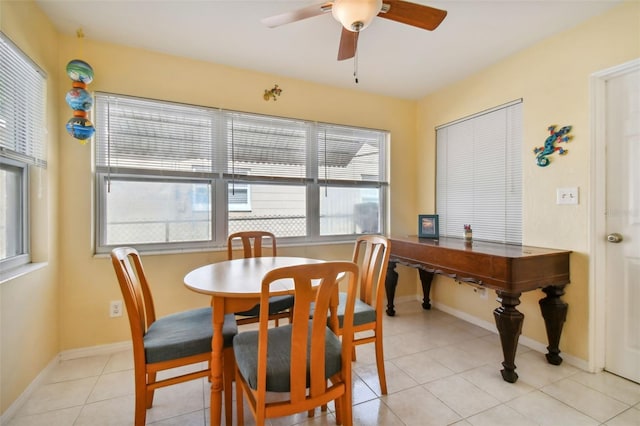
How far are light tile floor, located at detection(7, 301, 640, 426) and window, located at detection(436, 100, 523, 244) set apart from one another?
3.57 ft

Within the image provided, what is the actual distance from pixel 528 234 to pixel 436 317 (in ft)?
4.06

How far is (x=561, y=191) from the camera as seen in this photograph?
2195mm

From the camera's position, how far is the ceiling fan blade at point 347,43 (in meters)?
1.73

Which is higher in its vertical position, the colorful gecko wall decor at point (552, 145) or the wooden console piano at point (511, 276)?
the colorful gecko wall decor at point (552, 145)

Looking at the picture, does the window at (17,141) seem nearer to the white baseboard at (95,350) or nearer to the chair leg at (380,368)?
the white baseboard at (95,350)

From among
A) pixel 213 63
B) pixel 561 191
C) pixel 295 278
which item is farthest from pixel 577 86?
pixel 213 63

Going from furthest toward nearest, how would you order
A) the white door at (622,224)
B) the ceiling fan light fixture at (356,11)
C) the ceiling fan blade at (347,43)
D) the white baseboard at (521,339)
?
1. the white baseboard at (521,339)
2. the white door at (622,224)
3. the ceiling fan blade at (347,43)
4. the ceiling fan light fixture at (356,11)

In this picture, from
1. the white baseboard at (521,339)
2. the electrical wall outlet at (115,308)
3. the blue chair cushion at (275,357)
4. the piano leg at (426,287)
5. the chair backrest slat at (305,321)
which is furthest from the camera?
the piano leg at (426,287)

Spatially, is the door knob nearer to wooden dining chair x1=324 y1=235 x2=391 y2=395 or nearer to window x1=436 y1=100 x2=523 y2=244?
window x1=436 y1=100 x2=523 y2=244

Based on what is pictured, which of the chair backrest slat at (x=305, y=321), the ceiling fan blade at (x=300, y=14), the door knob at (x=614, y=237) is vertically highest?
the ceiling fan blade at (x=300, y=14)

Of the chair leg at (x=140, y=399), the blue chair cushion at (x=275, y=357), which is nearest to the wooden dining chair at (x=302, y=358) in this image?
the blue chair cushion at (x=275, y=357)

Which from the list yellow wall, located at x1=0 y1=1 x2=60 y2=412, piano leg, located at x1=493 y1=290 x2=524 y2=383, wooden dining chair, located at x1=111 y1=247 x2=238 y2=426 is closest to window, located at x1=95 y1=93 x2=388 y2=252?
yellow wall, located at x1=0 y1=1 x2=60 y2=412

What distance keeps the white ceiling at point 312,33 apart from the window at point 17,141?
51 cm

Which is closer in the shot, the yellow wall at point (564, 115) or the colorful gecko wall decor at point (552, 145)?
the yellow wall at point (564, 115)
